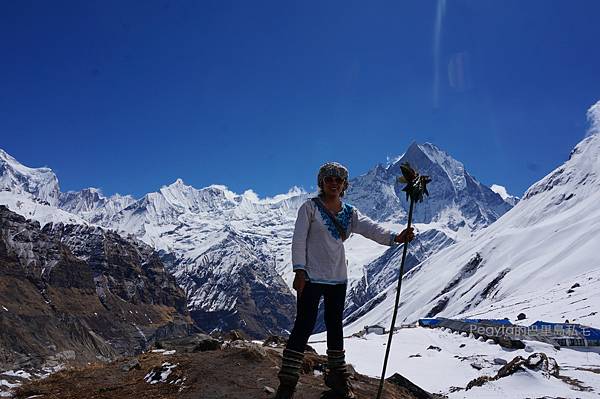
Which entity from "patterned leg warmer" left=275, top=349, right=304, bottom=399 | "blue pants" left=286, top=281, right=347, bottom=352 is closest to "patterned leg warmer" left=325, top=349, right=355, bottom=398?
"blue pants" left=286, top=281, right=347, bottom=352

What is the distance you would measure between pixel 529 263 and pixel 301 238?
407 ft

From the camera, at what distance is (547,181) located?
650ft

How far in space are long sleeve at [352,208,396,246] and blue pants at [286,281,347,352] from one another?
98cm

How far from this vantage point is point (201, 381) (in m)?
8.06

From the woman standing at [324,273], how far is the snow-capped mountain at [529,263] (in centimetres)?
3734

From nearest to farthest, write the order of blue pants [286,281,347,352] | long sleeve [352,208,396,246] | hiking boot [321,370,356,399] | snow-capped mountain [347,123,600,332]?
1. blue pants [286,281,347,352]
2. hiking boot [321,370,356,399]
3. long sleeve [352,208,396,246]
4. snow-capped mountain [347,123,600,332]

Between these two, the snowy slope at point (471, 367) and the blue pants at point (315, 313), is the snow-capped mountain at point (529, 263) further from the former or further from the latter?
the blue pants at point (315, 313)

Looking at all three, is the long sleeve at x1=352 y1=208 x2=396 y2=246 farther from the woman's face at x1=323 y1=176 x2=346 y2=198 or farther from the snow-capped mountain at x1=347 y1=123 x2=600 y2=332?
the snow-capped mountain at x1=347 y1=123 x2=600 y2=332

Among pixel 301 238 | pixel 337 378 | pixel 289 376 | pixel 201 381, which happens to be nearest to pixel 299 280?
pixel 301 238

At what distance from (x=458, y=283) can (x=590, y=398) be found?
152m

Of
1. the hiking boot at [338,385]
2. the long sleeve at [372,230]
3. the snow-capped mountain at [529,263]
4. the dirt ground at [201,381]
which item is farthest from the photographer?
the snow-capped mountain at [529,263]

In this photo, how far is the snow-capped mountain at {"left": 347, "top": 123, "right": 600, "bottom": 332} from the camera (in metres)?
76.8


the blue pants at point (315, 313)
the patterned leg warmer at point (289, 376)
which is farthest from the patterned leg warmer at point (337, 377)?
the patterned leg warmer at point (289, 376)

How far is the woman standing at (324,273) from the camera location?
699 cm
